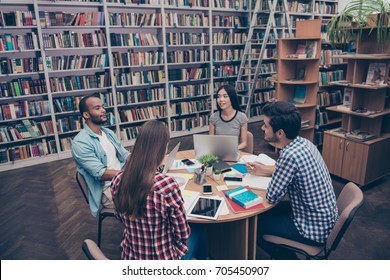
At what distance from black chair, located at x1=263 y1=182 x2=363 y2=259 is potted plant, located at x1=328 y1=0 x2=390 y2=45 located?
7.02 ft

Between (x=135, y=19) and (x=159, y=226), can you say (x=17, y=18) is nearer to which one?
(x=135, y=19)

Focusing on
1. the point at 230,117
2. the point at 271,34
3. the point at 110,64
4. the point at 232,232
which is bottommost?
the point at 232,232

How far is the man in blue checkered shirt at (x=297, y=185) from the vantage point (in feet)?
5.85

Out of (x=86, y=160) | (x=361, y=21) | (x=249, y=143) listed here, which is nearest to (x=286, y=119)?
(x=249, y=143)

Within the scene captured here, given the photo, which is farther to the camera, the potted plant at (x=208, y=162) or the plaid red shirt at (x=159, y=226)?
the potted plant at (x=208, y=162)

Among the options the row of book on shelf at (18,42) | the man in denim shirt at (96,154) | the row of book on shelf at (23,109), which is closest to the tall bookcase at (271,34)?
the row of book on shelf at (23,109)

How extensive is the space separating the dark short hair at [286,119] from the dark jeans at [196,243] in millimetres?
817

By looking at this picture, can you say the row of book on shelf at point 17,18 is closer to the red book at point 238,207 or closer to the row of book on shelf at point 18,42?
the row of book on shelf at point 18,42

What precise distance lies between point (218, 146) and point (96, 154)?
986 mm

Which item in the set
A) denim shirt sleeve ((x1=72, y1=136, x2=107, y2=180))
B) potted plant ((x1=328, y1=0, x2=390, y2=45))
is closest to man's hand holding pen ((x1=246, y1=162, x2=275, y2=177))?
denim shirt sleeve ((x1=72, y1=136, x2=107, y2=180))

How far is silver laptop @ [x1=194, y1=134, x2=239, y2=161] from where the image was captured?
2.47 m

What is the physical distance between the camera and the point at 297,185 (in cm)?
183

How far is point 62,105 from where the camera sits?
194 inches
